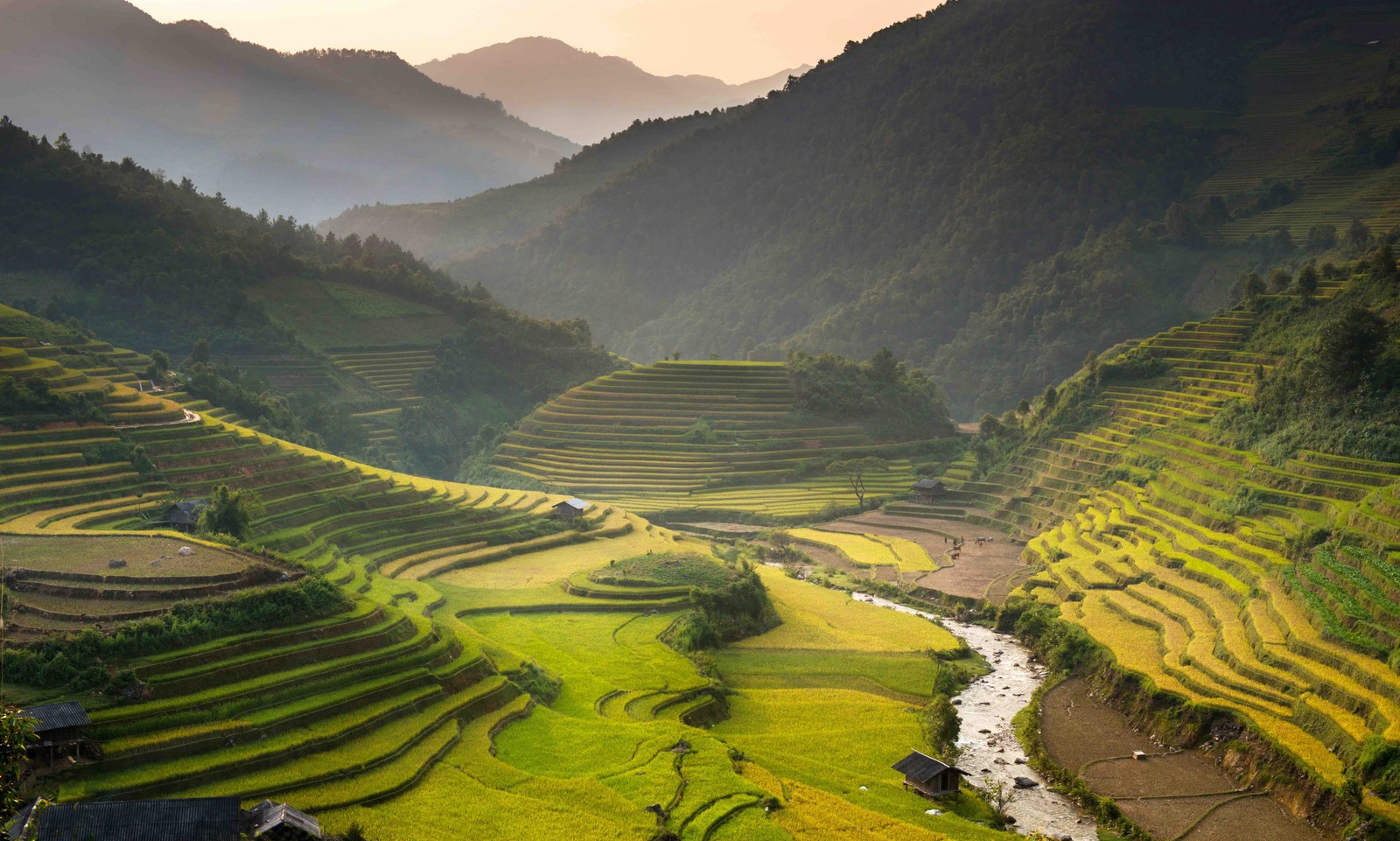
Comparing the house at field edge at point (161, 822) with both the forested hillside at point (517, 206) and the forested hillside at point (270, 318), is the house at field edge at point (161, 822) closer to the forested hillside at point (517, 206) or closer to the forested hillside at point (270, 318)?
the forested hillside at point (270, 318)

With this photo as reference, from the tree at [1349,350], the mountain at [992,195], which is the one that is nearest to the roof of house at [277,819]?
the tree at [1349,350]

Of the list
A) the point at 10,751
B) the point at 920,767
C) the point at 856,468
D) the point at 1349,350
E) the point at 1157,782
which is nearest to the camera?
the point at 10,751

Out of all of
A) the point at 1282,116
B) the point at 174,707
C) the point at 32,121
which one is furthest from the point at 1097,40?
the point at 32,121

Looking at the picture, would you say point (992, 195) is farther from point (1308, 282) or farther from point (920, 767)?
point (920, 767)

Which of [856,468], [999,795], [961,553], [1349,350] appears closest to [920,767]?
[999,795]

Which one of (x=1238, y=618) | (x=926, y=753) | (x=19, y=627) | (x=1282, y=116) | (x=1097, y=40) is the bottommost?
(x=926, y=753)

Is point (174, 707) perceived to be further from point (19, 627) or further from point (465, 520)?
point (465, 520)

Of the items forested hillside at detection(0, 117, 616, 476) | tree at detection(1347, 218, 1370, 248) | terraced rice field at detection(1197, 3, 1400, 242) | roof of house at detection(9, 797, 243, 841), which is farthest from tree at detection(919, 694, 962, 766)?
terraced rice field at detection(1197, 3, 1400, 242)

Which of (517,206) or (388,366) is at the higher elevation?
(517,206)
